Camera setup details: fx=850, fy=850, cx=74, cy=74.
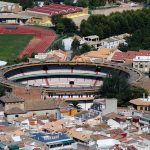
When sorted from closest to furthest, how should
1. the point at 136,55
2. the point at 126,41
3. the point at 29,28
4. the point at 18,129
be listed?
the point at 18,129, the point at 136,55, the point at 126,41, the point at 29,28

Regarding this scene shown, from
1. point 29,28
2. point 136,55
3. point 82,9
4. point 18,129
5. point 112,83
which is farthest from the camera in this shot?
point 82,9

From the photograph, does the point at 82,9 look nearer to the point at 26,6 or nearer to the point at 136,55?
the point at 26,6

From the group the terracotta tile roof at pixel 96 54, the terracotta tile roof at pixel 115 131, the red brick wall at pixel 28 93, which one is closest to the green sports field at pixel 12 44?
the terracotta tile roof at pixel 96 54

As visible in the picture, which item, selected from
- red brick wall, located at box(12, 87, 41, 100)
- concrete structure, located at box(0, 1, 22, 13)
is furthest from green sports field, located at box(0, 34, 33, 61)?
red brick wall, located at box(12, 87, 41, 100)

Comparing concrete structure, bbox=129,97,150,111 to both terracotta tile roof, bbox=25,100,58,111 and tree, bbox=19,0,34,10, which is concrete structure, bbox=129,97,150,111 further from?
tree, bbox=19,0,34,10

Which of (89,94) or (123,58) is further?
(123,58)

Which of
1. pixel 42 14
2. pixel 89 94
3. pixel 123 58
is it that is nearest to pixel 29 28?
pixel 42 14
